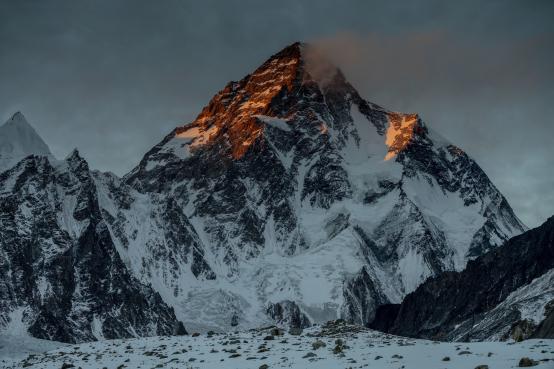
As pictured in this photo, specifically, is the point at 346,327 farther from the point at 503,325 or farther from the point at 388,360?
the point at 503,325

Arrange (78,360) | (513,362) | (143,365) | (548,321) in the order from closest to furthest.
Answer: (513,362)
(143,365)
(78,360)
(548,321)

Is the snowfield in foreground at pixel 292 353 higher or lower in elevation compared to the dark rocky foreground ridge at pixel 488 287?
lower

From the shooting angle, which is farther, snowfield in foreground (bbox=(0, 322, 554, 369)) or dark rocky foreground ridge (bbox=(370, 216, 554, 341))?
dark rocky foreground ridge (bbox=(370, 216, 554, 341))

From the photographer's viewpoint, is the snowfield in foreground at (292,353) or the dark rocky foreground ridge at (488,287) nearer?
the snowfield in foreground at (292,353)

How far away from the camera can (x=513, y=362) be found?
3816 centimetres

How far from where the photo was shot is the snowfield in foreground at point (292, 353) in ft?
135

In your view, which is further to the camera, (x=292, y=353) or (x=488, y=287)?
→ (x=488, y=287)

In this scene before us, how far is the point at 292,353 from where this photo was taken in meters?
50.4

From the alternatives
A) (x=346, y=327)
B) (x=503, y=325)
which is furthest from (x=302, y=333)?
(x=503, y=325)

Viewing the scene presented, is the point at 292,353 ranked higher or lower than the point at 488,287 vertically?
lower

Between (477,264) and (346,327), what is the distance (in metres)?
133

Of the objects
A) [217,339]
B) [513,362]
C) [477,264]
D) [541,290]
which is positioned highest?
[477,264]

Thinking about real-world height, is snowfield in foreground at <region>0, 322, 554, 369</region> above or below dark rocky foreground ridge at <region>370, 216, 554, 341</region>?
below

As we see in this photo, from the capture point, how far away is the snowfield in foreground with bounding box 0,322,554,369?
4119 cm
